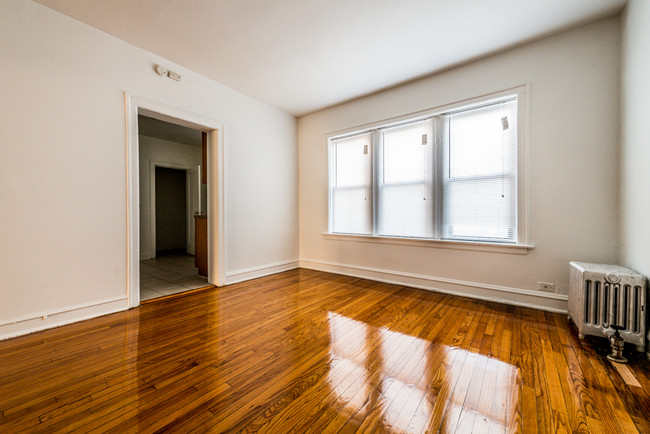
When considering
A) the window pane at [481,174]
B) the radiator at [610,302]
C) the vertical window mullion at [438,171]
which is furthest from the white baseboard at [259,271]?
the radiator at [610,302]

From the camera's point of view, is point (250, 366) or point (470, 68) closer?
point (250, 366)

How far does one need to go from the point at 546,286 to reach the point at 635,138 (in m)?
1.51

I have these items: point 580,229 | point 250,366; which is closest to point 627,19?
point 580,229

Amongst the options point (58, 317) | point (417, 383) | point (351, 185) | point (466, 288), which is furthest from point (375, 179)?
point (58, 317)

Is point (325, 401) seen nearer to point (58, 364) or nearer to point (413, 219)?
point (58, 364)

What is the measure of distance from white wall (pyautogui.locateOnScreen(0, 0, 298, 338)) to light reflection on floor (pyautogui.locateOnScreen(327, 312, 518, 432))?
2.50 m

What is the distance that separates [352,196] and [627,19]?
3.29 meters

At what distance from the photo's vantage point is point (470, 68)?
10.1 feet

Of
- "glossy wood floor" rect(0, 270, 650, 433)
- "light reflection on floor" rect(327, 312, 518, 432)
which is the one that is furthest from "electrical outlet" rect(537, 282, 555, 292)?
"light reflection on floor" rect(327, 312, 518, 432)

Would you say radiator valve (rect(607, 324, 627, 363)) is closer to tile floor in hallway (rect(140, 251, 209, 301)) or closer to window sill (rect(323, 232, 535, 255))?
window sill (rect(323, 232, 535, 255))

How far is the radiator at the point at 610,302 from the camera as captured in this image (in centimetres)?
Answer: 184

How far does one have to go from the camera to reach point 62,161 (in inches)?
92.8

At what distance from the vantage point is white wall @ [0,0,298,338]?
Result: 83.7 inches

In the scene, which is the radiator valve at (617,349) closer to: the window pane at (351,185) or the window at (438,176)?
the window at (438,176)
